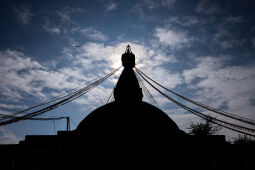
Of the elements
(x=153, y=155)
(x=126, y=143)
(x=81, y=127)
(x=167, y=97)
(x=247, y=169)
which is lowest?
(x=247, y=169)

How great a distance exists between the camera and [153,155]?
10875mm

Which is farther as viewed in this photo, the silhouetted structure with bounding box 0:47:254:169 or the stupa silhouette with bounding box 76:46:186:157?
the stupa silhouette with bounding box 76:46:186:157

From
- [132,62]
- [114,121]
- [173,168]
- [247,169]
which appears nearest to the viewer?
[247,169]

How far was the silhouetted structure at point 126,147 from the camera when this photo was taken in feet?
28.7

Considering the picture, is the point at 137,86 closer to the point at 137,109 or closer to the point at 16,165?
the point at 137,109

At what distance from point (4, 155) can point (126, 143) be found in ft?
23.3

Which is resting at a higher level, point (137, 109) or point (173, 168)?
point (137, 109)

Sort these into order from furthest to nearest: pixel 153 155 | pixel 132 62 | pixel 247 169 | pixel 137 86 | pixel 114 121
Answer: pixel 132 62, pixel 137 86, pixel 114 121, pixel 153 155, pixel 247 169

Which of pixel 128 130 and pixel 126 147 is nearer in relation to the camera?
Answer: pixel 126 147

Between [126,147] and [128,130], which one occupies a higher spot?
[128,130]

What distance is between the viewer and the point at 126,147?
11195 millimetres

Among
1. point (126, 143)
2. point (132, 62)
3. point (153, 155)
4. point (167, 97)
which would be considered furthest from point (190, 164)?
point (132, 62)

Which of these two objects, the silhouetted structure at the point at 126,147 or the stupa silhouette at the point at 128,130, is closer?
the silhouetted structure at the point at 126,147

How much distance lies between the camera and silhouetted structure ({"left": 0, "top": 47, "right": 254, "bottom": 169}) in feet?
28.7
